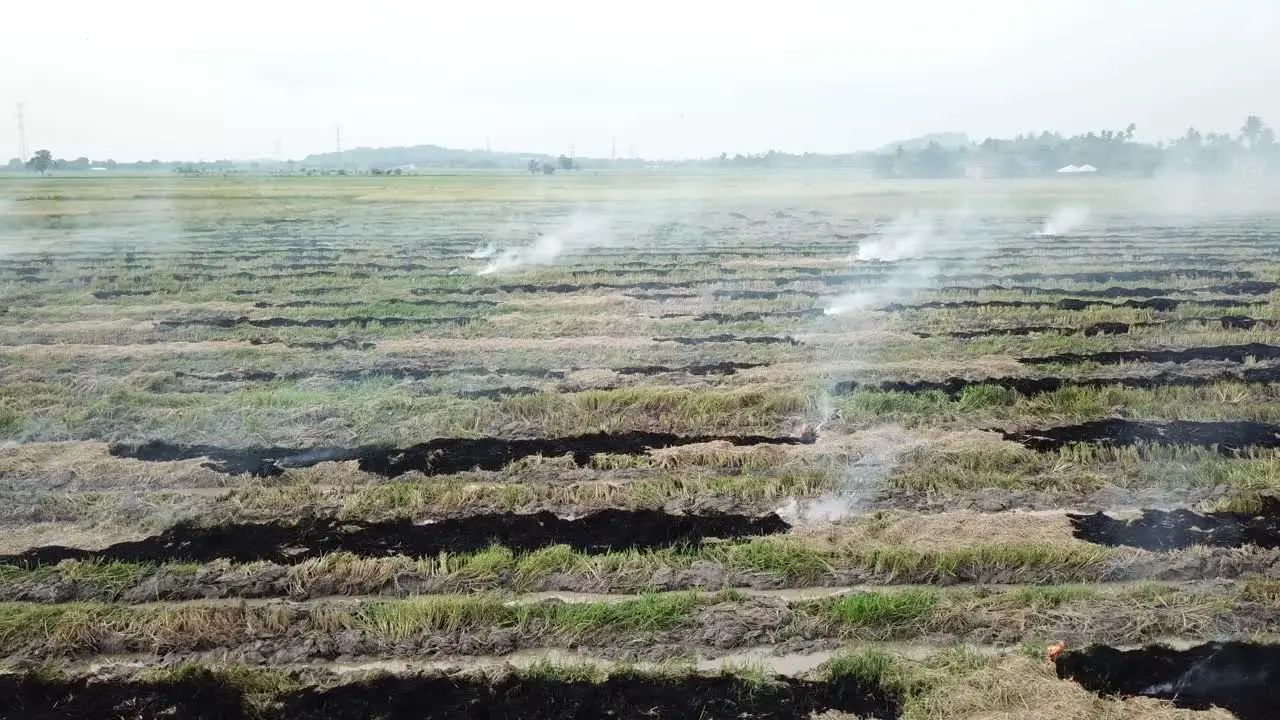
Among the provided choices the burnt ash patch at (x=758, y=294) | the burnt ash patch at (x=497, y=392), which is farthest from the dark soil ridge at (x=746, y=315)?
the burnt ash patch at (x=497, y=392)

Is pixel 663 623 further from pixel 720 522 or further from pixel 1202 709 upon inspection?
pixel 1202 709

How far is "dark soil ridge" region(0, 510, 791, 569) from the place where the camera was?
716 cm

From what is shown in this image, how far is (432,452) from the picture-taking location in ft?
31.5

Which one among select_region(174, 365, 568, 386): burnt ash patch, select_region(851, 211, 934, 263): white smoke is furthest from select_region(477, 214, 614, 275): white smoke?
select_region(174, 365, 568, 386): burnt ash patch

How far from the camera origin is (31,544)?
24.5ft

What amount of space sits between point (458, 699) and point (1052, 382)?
9061 millimetres

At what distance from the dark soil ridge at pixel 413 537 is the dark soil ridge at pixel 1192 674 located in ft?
8.41

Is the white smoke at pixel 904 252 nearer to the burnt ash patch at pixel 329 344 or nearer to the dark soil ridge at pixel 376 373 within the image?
the dark soil ridge at pixel 376 373

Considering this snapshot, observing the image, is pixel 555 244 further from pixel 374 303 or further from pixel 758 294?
pixel 374 303

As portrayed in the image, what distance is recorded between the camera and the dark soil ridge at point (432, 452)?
9227 mm

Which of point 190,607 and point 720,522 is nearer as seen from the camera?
point 190,607

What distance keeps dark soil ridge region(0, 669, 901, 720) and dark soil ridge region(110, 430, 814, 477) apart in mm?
3620

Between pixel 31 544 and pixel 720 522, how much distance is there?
220 inches

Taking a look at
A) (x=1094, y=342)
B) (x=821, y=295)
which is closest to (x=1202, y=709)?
(x=1094, y=342)
